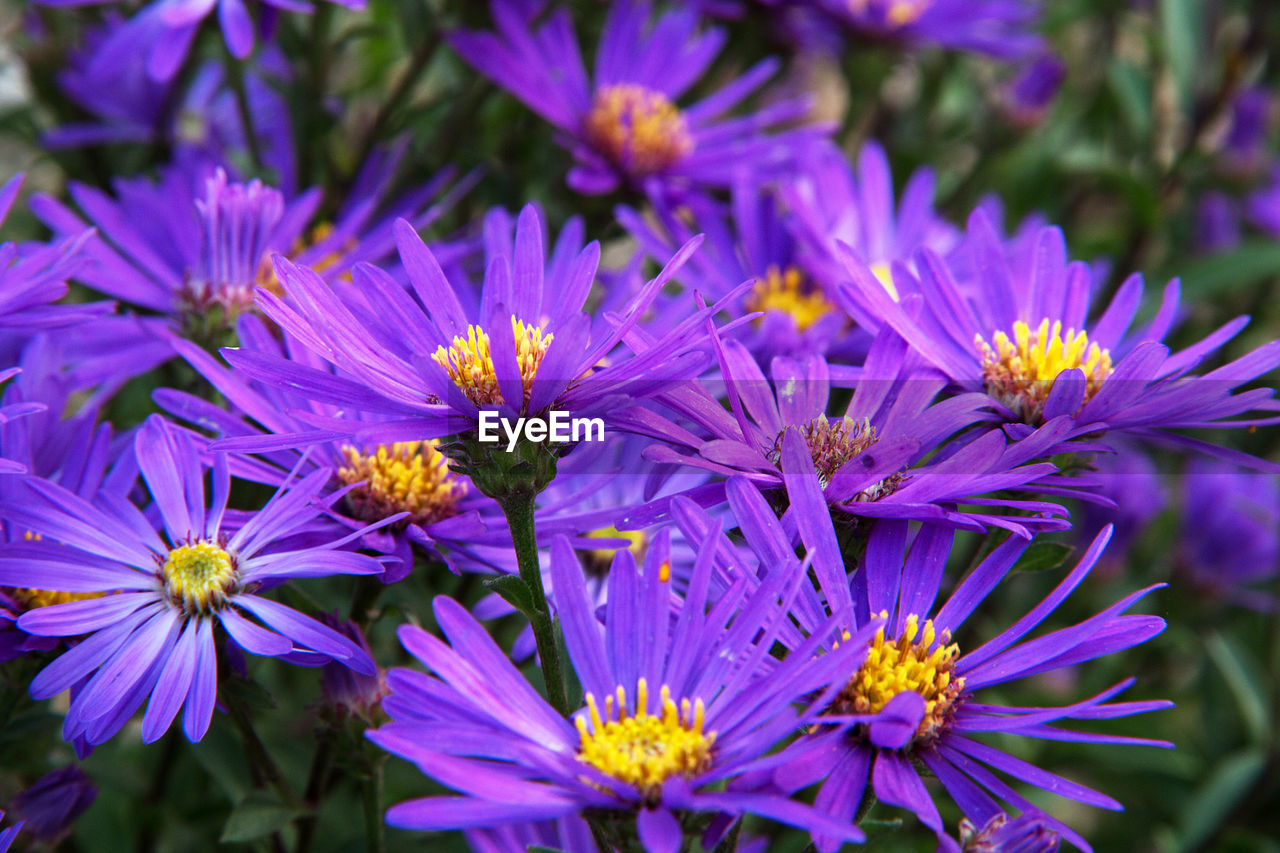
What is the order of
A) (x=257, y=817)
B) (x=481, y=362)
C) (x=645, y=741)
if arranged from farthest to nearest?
(x=257, y=817)
(x=481, y=362)
(x=645, y=741)

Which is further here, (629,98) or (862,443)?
(629,98)

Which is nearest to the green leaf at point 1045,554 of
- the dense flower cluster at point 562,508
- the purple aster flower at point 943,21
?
the dense flower cluster at point 562,508

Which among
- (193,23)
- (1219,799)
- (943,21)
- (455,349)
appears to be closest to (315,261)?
(193,23)

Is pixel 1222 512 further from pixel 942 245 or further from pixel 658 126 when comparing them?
pixel 658 126

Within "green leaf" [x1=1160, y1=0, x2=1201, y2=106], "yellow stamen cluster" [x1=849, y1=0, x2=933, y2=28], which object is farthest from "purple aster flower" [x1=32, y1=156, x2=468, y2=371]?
"green leaf" [x1=1160, y1=0, x2=1201, y2=106]

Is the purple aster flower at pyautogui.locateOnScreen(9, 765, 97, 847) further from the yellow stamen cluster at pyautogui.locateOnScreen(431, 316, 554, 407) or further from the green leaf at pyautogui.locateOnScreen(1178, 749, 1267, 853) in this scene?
the green leaf at pyautogui.locateOnScreen(1178, 749, 1267, 853)

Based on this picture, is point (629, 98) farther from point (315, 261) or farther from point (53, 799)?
point (53, 799)

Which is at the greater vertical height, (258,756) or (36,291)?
(36,291)
